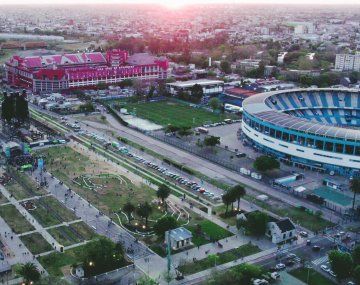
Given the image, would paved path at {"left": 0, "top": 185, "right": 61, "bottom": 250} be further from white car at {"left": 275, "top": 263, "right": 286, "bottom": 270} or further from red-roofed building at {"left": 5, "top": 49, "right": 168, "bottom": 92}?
red-roofed building at {"left": 5, "top": 49, "right": 168, "bottom": 92}

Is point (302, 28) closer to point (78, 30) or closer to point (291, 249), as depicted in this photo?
point (78, 30)

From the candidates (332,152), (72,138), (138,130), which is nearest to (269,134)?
(332,152)

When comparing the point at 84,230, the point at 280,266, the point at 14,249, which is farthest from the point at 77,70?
the point at 280,266

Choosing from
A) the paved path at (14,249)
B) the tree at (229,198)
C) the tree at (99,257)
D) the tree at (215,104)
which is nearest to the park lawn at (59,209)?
the paved path at (14,249)

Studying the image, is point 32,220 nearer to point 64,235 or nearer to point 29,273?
point 64,235

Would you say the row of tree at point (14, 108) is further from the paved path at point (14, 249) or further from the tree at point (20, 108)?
the paved path at point (14, 249)

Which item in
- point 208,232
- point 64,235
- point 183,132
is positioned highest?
point 183,132

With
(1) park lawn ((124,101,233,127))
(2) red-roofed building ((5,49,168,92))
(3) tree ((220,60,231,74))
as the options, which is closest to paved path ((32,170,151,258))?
(1) park lawn ((124,101,233,127))
